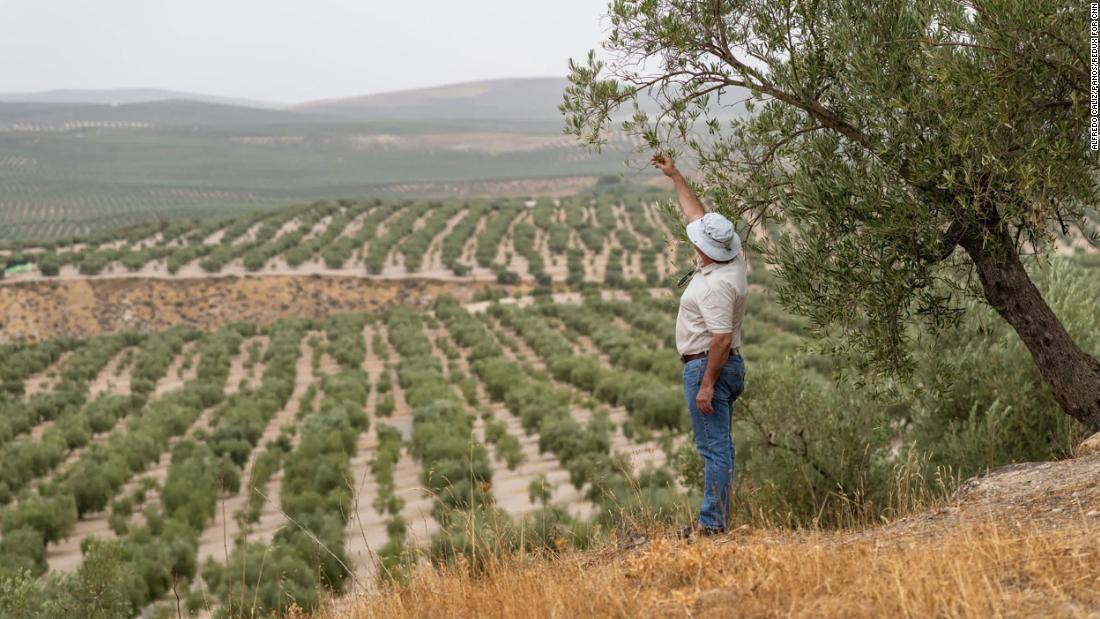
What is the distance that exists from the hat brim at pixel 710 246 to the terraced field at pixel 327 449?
187 cm

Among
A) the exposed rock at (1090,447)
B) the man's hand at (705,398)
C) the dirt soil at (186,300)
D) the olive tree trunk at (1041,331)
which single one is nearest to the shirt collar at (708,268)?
the man's hand at (705,398)

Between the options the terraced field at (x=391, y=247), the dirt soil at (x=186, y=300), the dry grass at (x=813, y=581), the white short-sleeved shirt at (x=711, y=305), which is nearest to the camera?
the dry grass at (x=813, y=581)

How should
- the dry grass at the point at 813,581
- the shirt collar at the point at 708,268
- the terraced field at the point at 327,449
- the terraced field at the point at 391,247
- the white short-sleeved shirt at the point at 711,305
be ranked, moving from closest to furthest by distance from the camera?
1. the dry grass at the point at 813,581
2. the white short-sleeved shirt at the point at 711,305
3. the shirt collar at the point at 708,268
4. the terraced field at the point at 327,449
5. the terraced field at the point at 391,247

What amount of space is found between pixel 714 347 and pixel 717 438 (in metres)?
0.66

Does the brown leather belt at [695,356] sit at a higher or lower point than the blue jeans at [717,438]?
higher

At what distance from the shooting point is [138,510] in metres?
18.2

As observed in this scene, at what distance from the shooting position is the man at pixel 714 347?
645cm

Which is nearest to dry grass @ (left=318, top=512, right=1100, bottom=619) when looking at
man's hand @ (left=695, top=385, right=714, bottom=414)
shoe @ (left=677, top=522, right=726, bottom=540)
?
shoe @ (left=677, top=522, right=726, bottom=540)

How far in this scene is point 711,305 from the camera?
646 cm

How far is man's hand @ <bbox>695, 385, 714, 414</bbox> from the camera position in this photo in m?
6.48

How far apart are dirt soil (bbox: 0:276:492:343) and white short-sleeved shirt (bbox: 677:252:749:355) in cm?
4480

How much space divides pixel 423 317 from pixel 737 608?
3976 centimetres

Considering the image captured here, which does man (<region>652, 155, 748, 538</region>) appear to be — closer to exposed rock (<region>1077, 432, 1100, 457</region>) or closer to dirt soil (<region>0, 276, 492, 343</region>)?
exposed rock (<region>1077, 432, 1100, 457</region>)

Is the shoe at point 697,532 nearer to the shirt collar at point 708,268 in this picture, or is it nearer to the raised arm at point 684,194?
the shirt collar at point 708,268
